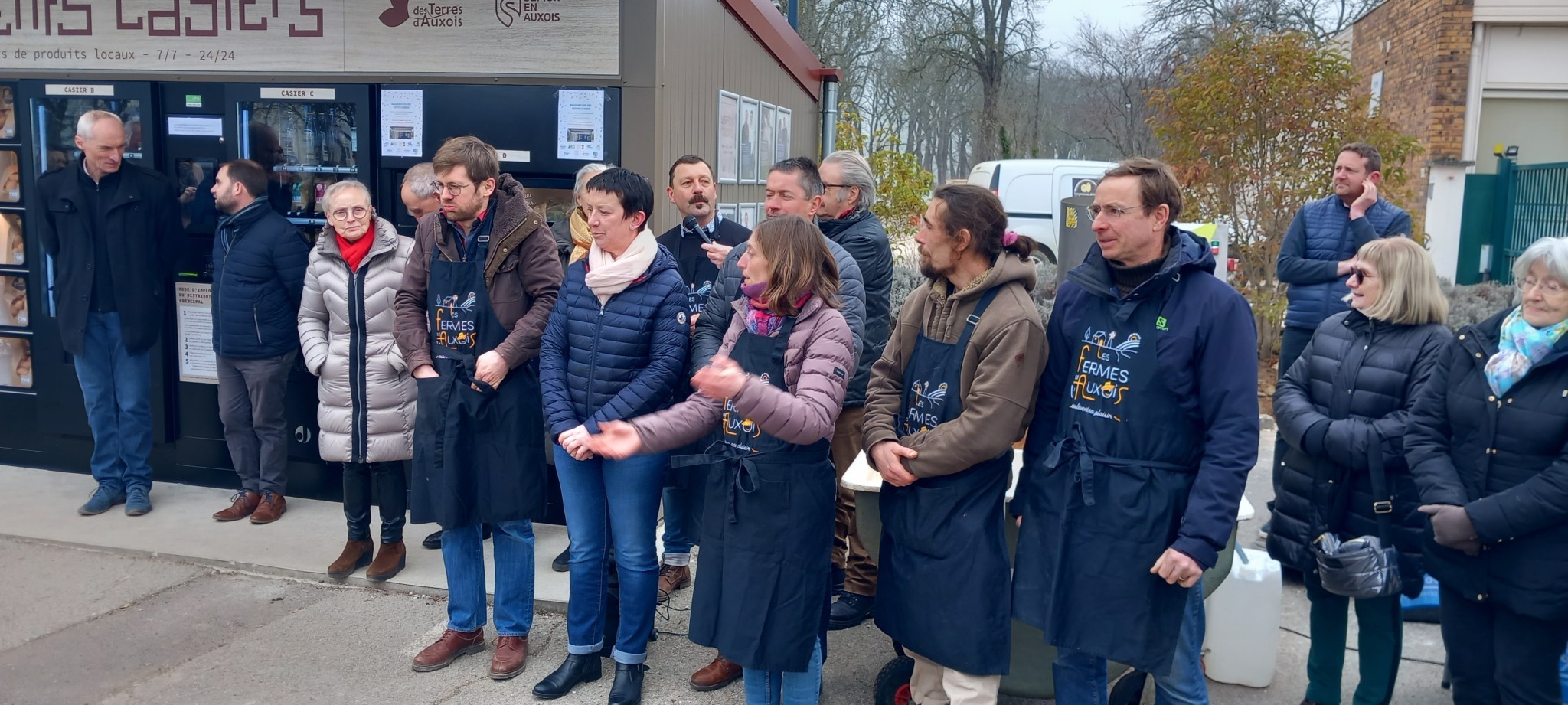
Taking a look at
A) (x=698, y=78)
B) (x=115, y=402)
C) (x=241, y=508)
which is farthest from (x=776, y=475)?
(x=115, y=402)

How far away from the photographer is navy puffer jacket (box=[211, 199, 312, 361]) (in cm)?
551

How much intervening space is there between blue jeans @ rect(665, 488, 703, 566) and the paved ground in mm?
195

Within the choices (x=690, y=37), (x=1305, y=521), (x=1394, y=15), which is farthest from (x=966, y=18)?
(x=1305, y=521)

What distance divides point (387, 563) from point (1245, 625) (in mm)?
3592

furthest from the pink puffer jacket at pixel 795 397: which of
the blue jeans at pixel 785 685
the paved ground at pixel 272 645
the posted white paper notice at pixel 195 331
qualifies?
the posted white paper notice at pixel 195 331

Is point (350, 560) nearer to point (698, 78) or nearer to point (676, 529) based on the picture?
point (676, 529)

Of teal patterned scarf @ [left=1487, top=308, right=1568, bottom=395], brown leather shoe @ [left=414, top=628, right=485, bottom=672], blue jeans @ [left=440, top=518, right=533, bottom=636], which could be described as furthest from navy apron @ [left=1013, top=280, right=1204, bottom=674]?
brown leather shoe @ [left=414, top=628, right=485, bottom=672]

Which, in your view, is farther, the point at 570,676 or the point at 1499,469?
the point at 570,676

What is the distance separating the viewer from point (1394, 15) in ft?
54.1

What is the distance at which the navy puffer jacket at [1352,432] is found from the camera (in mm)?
3625

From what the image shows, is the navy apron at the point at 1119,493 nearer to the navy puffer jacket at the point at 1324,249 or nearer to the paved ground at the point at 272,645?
the paved ground at the point at 272,645

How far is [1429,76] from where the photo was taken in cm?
1464

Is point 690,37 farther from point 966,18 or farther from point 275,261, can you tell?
point 966,18

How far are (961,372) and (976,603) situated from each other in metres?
0.65
